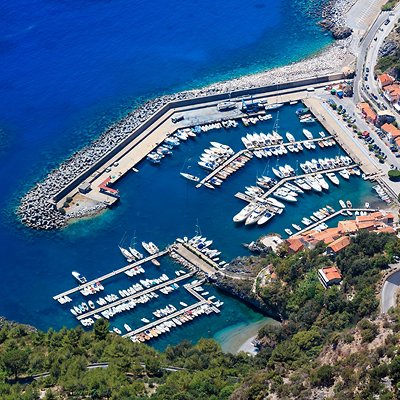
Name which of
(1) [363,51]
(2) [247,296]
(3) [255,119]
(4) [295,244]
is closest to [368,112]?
(3) [255,119]

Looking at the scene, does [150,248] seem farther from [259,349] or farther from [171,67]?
[171,67]

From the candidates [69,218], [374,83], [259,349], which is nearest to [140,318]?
[259,349]

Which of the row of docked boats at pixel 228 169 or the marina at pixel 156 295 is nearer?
the marina at pixel 156 295

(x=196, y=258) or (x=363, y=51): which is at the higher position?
(x=363, y=51)

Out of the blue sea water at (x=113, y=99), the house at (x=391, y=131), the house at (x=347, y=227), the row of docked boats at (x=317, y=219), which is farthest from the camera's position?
the house at (x=391, y=131)

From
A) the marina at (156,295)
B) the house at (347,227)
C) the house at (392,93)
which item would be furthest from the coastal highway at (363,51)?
the marina at (156,295)

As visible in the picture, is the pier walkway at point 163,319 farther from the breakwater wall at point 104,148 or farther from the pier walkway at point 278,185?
the breakwater wall at point 104,148

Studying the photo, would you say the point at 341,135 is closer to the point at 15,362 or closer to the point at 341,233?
the point at 341,233
